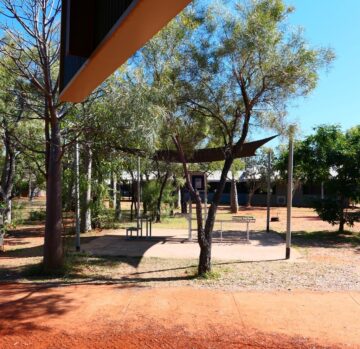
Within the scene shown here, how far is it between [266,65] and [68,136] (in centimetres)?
462

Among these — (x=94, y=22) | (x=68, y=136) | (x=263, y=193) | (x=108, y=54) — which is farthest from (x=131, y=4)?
(x=263, y=193)

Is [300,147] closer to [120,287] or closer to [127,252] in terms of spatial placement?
[127,252]

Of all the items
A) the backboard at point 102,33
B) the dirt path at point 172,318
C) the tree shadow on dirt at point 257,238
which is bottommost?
the dirt path at point 172,318

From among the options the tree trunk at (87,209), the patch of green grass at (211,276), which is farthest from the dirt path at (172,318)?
the tree trunk at (87,209)

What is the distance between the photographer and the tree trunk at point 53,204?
8844mm

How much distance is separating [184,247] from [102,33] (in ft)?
31.7

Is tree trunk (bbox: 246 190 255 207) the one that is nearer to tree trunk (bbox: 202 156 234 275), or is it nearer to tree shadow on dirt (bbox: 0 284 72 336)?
tree trunk (bbox: 202 156 234 275)

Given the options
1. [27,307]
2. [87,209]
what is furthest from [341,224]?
[27,307]

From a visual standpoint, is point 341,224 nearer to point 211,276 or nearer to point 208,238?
point 208,238

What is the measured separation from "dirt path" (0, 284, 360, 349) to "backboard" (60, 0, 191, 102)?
3066 mm

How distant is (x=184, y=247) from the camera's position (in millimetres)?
12734

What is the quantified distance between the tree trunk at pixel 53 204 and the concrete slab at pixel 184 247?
2606 millimetres

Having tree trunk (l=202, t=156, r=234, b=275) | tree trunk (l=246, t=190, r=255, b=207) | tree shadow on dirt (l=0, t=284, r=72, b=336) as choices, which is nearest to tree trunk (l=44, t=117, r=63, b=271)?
tree shadow on dirt (l=0, t=284, r=72, b=336)

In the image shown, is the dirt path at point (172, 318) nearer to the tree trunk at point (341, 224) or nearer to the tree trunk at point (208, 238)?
the tree trunk at point (208, 238)
